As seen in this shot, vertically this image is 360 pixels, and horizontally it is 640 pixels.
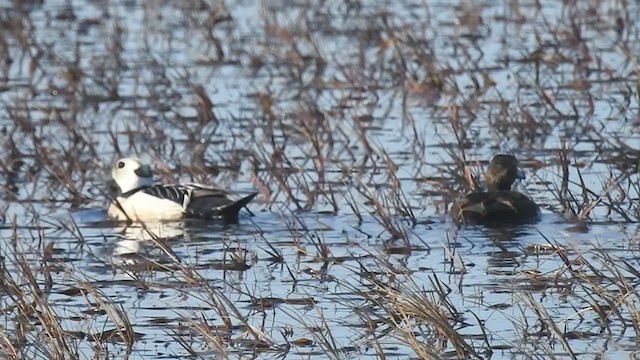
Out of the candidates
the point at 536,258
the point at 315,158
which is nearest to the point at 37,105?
the point at 315,158

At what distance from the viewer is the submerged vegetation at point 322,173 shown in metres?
7.20

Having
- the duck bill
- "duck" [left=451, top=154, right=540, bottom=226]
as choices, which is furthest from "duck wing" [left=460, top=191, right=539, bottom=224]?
the duck bill

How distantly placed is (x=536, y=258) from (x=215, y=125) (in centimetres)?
491

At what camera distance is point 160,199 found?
11047 mm

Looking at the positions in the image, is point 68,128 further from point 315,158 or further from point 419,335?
point 419,335

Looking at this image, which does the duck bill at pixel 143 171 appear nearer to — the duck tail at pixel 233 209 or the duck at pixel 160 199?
the duck at pixel 160 199

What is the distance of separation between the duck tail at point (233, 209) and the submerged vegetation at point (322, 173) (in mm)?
109

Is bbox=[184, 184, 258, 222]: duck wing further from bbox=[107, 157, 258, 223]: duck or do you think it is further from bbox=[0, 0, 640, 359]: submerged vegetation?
bbox=[0, 0, 640, 359]: submerged vegetation

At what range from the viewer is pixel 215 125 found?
13352 mm

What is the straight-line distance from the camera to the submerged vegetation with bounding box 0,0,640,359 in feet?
23.6

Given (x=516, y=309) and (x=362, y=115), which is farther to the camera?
(x=362, y=115)

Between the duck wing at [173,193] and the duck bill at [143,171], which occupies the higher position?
the duck bill at [143,171]

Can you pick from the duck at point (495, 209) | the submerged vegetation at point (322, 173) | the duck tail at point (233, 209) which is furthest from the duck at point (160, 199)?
the duck at point (495, 209)

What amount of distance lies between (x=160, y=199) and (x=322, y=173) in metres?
0.98
